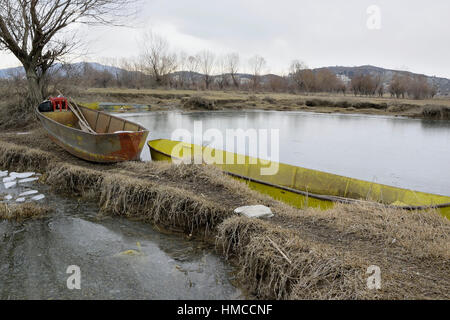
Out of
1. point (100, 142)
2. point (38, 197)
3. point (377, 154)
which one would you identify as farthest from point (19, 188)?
point (377, 154)

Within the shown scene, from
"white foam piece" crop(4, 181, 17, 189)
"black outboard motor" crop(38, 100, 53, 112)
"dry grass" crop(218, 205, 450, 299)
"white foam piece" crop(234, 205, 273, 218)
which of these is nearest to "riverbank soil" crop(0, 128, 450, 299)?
"dry grass" crop(218, 205, 450, 299)

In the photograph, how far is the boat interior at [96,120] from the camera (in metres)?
9.69

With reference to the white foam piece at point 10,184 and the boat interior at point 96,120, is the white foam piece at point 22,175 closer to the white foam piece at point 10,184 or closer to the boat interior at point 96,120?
the white foam piece at point 10,184

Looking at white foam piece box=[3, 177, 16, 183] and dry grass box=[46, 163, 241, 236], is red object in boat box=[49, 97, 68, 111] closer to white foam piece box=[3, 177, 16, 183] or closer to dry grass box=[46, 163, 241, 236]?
white foam piece box=[3, 177, 16, 183]

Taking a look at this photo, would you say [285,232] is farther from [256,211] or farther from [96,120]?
[96,120]

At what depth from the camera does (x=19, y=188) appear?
703 centimetres

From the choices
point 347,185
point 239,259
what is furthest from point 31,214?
point 347,185

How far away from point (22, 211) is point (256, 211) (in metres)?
3.95

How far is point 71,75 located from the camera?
56.5ft

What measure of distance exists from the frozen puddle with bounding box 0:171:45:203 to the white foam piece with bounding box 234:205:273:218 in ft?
13.7

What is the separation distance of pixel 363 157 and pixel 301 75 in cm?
6726

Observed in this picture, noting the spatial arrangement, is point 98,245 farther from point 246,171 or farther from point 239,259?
point 246,171

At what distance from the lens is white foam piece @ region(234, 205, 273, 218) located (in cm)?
482

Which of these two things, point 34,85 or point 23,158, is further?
point 34,85
